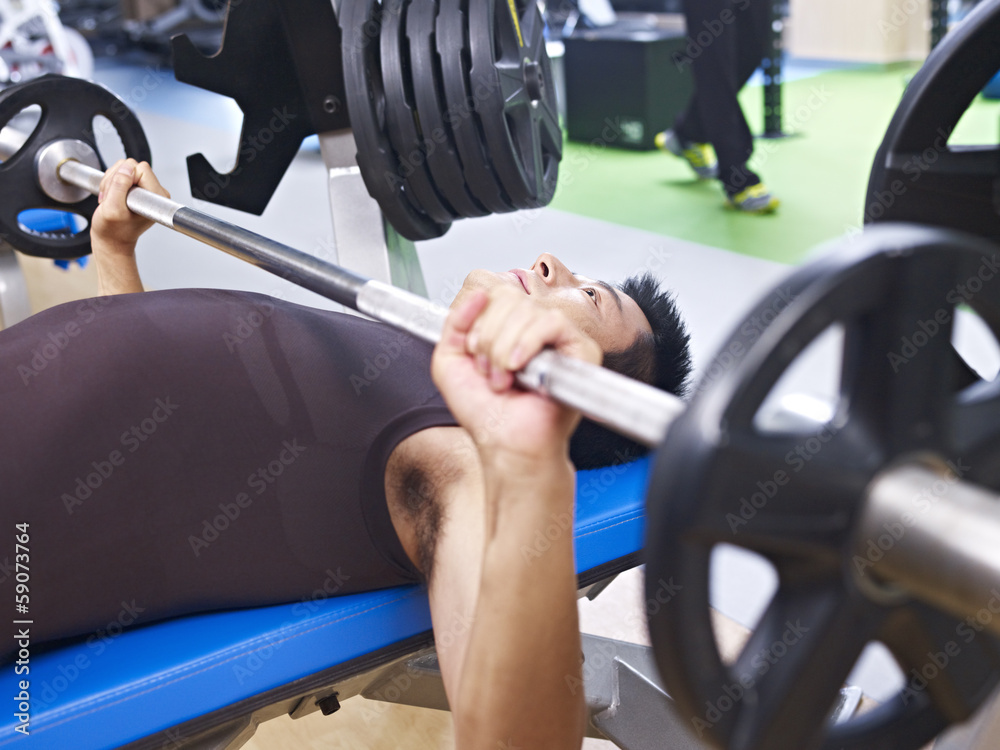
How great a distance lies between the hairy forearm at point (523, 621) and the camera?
0.78m

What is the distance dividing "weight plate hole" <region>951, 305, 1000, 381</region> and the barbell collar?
1819mm

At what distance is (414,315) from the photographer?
883 mm

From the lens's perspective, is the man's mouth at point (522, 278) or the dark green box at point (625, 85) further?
the dark green box at point (625, 85)

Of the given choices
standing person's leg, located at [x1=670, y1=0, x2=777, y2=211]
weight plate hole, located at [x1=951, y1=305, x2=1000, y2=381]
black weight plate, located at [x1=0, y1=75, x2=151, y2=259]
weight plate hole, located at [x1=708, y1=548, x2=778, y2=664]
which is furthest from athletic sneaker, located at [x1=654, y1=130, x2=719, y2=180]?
black weight plate, located at [x1=0, y1=75, x2=151, y2=259]

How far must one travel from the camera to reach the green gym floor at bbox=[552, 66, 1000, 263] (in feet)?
11.4

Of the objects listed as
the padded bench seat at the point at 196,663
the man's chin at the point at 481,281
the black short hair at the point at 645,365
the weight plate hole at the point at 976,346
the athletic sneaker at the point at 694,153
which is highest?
the man's chin at the point at 481,281

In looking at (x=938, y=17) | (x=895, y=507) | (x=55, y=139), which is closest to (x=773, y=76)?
(x=938, y=17)

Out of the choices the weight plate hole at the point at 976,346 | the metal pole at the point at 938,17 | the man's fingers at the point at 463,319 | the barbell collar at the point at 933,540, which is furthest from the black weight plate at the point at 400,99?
the metal pole at the point at 938,17

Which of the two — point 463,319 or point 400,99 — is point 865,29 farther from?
point 463,319

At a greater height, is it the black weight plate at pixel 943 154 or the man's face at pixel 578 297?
the black weight plate at pixel 943 154

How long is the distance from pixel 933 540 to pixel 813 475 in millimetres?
79

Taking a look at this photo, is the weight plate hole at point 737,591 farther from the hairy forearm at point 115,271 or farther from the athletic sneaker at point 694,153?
the athletic sneaker at point 694,153

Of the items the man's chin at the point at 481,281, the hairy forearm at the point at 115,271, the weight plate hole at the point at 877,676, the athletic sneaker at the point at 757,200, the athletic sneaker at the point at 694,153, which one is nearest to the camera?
the man's chin at the point at 481,281

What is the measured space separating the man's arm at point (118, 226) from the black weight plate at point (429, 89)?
459 millimetres
